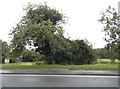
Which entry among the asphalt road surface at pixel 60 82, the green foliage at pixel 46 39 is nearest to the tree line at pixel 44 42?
the green foliage at pixel 46 39

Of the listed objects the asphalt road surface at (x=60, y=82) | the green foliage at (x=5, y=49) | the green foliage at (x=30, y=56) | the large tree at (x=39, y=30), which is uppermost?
the large tree at (x=39, y=30)

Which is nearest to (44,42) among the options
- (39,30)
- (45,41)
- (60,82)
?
(45,41)

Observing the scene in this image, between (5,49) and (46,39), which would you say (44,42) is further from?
(5,49)

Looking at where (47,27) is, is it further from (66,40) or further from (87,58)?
(87,58)

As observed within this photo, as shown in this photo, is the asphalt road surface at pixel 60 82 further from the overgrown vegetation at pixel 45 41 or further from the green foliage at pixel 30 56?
the green foliage at pixel 30 56

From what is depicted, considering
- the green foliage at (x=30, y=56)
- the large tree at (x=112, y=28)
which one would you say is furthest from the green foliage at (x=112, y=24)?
the green foliage at (x=30, y=56)

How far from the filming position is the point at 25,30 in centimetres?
2314

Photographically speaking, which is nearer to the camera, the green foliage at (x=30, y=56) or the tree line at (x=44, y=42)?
the tree line at (x=44, y=42)

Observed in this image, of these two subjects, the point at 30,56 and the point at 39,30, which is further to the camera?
the point at 30,56

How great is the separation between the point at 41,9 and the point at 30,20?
162 centimetres

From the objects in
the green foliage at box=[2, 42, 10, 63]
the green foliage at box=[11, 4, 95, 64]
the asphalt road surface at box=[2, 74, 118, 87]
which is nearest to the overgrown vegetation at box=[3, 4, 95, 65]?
the green foliage at box=[11, 4, 95, 64]

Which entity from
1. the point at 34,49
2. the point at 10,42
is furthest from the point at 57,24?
the point at 10,42

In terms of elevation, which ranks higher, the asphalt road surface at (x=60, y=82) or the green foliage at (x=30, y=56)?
the green foliage at (x=30, y=56)

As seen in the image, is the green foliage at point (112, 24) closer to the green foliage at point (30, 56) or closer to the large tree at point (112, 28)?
the large tree at point (112, 28)
